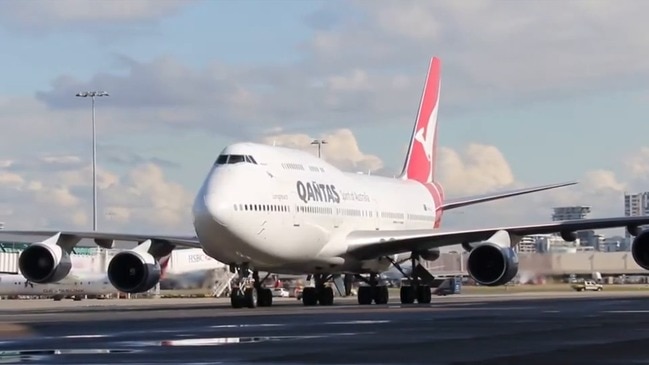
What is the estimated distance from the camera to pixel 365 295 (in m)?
45.8

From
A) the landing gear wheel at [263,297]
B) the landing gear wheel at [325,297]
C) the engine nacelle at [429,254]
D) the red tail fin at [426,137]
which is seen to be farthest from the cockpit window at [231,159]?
the red tail fin at [426,137]

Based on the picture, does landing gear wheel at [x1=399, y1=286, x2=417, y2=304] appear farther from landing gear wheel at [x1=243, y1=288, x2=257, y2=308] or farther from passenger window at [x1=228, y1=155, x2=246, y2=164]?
passenger window at [x1=228, y1=155, x2=246, y2=164]

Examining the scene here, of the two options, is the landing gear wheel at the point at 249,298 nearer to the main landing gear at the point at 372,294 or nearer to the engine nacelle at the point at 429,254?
the main landing gear at the point at 372,294

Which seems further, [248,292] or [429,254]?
[429,254]

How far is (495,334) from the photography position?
20.0 metres

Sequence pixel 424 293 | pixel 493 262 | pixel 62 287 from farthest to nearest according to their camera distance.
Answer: pixel 62 287 < pixel 424 293 < pixel 493 262

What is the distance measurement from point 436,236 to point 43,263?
13218mm

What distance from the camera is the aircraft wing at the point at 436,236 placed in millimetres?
42719

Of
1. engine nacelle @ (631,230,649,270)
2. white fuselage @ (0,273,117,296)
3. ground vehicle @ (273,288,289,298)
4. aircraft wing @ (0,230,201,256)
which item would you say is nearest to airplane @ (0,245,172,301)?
white fuselage @ (0,273,117,296)

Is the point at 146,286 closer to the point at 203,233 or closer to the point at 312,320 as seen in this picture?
the point at 203,233

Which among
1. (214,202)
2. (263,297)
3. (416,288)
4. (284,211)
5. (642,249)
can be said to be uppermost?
(214,202)

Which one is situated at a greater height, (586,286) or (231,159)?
(231,159)

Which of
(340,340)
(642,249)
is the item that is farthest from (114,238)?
(340,340)

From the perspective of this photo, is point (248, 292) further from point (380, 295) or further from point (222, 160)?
point (380, 295)
